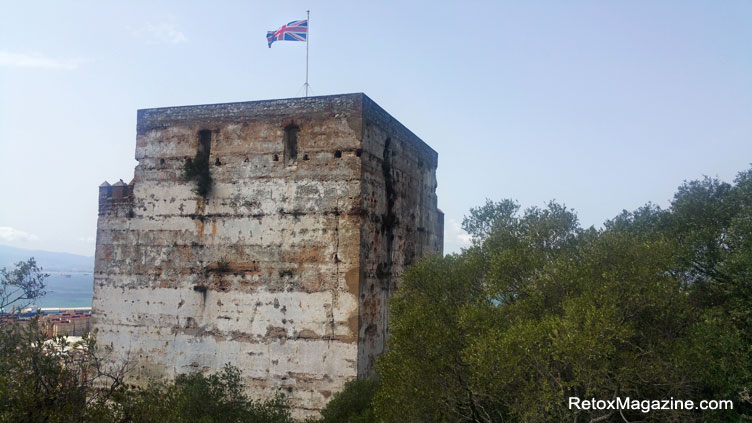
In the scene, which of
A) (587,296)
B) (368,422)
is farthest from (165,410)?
(587,296)

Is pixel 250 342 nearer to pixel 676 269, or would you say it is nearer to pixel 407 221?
pixel 407 221

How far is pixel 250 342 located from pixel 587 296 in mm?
9449

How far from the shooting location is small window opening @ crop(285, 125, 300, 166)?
53.0 ft

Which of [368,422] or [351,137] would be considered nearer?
[368,422]

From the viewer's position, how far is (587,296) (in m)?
10.5

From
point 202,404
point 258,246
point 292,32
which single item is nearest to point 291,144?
point 258,246

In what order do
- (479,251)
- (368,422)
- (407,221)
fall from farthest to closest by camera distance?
(407,221), (479,251), (368,422)

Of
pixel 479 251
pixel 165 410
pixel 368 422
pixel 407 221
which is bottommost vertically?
pixel 368 422

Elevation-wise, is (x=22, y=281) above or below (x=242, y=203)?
below

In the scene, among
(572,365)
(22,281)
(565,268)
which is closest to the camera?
(572,365)

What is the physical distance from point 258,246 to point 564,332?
9087 mm

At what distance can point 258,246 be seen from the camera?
16016 mm

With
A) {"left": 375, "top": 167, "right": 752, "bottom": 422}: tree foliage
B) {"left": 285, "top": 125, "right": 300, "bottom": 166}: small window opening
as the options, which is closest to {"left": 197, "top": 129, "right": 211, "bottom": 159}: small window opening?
{"left": 285, "top": 125, "right": 300, "bottom": 166}: small window opening

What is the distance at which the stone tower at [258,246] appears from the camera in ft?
50.2
